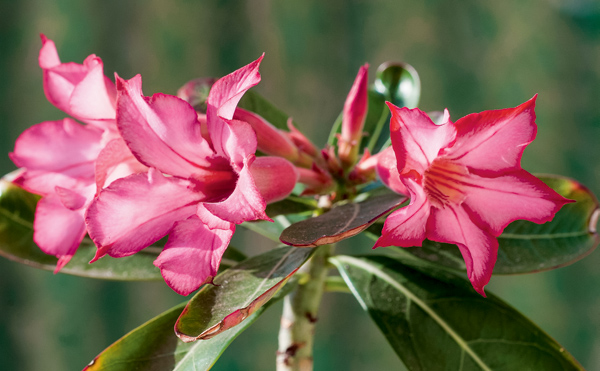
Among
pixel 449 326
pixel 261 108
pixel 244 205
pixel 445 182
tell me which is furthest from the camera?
pixel 261 108

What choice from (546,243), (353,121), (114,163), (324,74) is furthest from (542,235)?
(324,74)

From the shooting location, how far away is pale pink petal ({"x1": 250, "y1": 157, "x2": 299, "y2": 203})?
17.3 inches

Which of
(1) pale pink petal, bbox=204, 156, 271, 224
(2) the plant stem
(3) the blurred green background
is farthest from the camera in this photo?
(3) the blurred green background

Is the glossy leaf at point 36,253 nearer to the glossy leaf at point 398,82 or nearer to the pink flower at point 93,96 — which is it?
the pink flower at point 93,96

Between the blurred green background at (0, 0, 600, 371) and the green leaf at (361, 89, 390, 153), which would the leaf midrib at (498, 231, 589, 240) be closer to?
the green leaf at (361, 89, 390, 153)

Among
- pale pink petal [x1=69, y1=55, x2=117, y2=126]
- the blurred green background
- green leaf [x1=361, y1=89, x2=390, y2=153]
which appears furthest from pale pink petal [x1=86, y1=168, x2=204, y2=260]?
→ the blurred green background

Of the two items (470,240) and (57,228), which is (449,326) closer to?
(470,240)

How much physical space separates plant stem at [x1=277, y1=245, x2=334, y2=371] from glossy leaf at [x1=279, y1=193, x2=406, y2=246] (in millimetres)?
119

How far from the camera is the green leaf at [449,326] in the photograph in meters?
0.53

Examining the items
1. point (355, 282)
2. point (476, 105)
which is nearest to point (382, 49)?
point (476, 105)

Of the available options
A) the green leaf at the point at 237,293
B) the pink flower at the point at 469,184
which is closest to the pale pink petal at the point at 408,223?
the pink flower at the point at 469,184

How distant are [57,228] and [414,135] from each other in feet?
1.20

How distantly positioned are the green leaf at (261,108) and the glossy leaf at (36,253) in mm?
250

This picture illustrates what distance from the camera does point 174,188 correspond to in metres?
0.41
